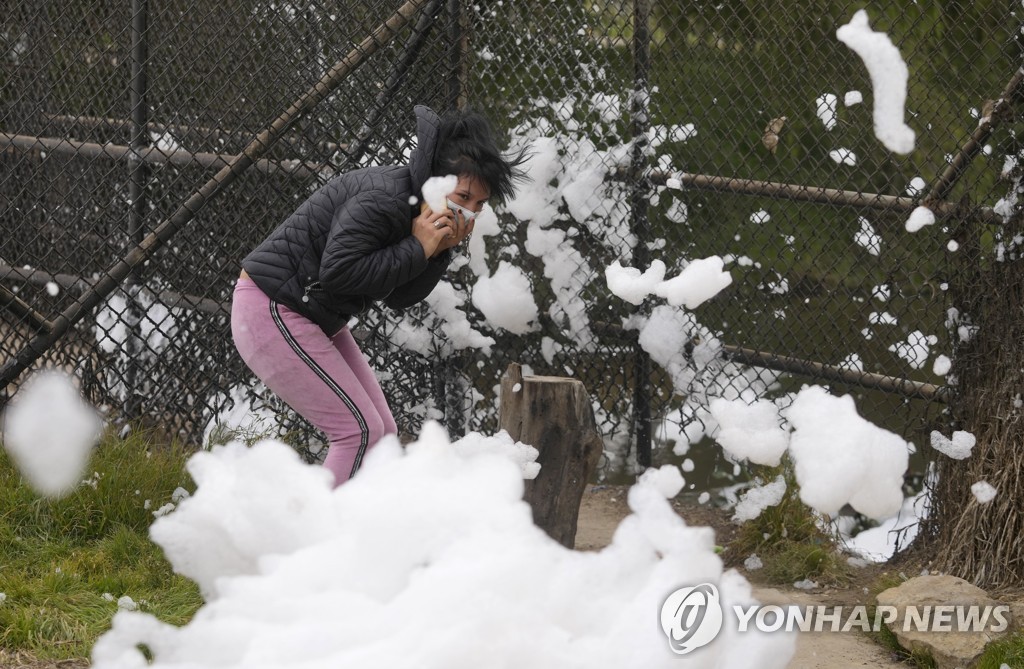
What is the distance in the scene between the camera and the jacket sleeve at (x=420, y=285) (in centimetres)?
356

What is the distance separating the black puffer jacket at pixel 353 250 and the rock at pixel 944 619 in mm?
1976

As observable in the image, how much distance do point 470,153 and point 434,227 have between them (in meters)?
0.26

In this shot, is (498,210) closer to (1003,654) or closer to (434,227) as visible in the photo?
(434,227)

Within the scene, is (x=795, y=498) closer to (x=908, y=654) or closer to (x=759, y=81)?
(x=908, y=654)

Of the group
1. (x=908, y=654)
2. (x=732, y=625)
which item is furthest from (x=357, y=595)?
(x=908, y=654)

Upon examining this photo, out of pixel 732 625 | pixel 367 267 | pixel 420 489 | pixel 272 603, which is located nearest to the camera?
pixel 272 603

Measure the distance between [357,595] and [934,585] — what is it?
2439 mm

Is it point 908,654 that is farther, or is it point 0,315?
point 0,315

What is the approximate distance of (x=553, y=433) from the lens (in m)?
3.55

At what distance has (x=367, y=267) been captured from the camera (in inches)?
127

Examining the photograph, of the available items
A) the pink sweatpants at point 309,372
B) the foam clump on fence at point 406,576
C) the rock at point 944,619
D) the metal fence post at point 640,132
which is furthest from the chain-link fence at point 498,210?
the foam clump on fence at point 406,576

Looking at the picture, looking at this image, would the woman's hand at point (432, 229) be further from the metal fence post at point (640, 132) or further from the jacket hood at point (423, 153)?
the metal fence post at point (640, 132)

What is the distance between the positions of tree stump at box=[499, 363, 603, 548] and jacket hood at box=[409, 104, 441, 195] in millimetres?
713

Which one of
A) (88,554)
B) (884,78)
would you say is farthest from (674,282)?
(88,554)
